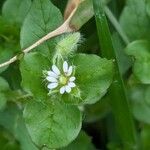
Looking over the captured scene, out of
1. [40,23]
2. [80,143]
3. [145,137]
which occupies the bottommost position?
[145,137]

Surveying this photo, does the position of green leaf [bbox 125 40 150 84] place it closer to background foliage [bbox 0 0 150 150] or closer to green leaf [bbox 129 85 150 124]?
background foliage [bbox 0 0 150 150]

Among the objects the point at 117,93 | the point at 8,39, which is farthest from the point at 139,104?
the point at 8,39

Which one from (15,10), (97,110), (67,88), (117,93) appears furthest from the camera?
(97,110)

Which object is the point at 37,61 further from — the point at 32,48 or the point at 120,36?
the point at 120,36

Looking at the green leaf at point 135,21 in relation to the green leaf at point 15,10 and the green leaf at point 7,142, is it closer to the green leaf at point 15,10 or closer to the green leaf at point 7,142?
the green leaf at point 15,10

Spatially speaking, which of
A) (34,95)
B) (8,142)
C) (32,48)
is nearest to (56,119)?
(34,95)

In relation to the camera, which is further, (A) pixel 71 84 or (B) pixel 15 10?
(B) pixel 15 10

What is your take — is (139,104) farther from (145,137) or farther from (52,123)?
(52,123)

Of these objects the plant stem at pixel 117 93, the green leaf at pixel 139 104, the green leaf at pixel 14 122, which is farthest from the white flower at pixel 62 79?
the green leaf at pixel 139 104
